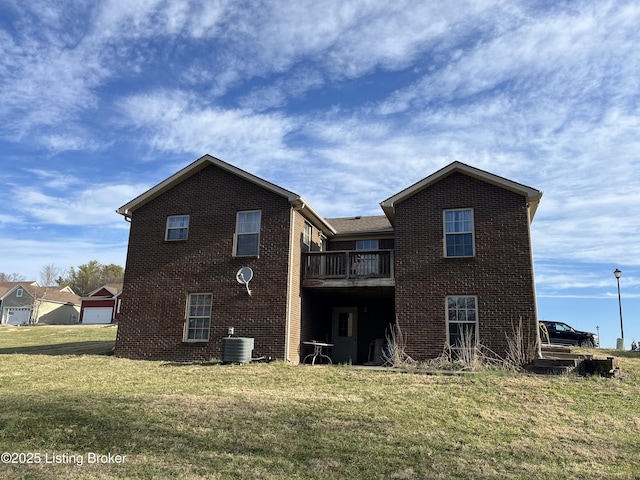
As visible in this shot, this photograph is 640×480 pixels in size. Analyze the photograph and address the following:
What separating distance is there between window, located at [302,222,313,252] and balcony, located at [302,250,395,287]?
0.47 m

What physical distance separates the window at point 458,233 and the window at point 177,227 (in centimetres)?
871

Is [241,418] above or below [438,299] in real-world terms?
below

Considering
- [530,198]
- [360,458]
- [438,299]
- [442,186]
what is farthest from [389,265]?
[360,458]

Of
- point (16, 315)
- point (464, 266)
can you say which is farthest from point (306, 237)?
point (16, 315)

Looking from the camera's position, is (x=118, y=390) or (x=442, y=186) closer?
(x=118, y=390)

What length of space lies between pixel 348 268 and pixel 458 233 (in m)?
3.68

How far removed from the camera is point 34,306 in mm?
51531

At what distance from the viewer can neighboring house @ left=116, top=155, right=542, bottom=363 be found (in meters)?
14.4

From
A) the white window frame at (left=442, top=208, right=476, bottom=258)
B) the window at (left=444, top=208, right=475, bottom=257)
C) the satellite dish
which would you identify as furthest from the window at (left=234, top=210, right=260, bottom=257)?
the window at (left=444, top=208, right=475, bottom=257)

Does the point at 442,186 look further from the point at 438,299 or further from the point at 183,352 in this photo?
the point at 183,352

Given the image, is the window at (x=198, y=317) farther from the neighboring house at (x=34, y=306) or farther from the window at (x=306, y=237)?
the neighboring house at (x=34, y=306)

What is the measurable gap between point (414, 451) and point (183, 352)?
35.1 ft

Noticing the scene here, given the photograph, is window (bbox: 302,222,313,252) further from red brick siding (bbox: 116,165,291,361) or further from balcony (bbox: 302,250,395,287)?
red brick siding (bbox: 116,165,291,361)

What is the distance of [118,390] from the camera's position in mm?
9883
